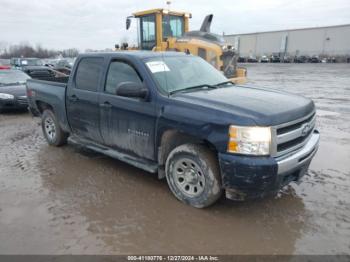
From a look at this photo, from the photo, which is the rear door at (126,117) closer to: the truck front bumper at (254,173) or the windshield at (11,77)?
the truck front bumper at (254,173)

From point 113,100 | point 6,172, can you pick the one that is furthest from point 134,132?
point 6,172

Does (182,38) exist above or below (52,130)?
above

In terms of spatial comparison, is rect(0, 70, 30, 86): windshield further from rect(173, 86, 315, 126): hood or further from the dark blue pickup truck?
rect(173, 86, 315, 126): hood

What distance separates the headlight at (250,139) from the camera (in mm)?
3090

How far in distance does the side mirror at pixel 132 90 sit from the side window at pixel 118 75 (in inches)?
Answer: 13.2

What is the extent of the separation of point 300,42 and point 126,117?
75.5 metres

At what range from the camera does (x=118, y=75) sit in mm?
4453

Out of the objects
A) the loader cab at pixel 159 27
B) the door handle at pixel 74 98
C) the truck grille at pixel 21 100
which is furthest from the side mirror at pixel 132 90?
the loader cab at pixel 159 27

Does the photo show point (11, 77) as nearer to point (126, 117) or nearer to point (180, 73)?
point (126, 117)

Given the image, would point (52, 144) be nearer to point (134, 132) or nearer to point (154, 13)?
point (134, 132)

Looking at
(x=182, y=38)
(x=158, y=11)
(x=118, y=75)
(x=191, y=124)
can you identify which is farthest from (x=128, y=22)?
(x=191, y=124)

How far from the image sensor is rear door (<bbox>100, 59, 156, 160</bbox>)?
397 cm

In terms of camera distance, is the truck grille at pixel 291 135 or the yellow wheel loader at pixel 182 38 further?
the yellow wheel loader at pixel 182 38

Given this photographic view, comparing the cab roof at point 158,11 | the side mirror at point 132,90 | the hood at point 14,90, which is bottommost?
the hood at point 14,90
